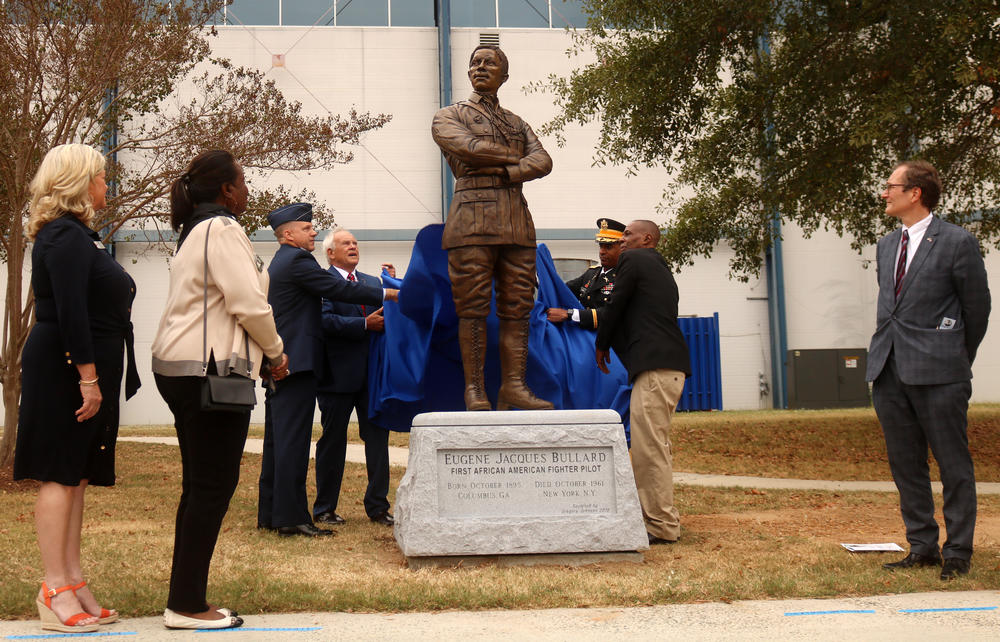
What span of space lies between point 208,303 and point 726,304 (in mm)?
19595

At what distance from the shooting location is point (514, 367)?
599 cm

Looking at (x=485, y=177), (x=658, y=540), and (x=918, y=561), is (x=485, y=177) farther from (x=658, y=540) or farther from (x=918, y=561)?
(x=918, y=561)

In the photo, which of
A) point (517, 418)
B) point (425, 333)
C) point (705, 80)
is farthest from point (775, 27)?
point (517, 418)

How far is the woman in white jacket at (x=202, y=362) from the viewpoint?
12.4 feet

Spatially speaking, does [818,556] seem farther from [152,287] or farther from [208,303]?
[152,287]

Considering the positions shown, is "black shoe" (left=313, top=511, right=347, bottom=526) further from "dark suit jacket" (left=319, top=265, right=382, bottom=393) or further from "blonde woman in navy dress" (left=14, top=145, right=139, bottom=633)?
"blonde woman in navy dress" (left=14, top=145, right=139, bottom=633)

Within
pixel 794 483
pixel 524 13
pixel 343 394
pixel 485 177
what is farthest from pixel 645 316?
pixel 524 13

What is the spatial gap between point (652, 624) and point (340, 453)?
3658mm

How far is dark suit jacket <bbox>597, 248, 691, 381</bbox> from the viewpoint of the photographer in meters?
6.07

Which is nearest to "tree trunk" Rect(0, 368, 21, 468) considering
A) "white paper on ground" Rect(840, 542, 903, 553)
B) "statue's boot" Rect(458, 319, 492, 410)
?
"statue's boot" Rect(458, 319, 492, 410)

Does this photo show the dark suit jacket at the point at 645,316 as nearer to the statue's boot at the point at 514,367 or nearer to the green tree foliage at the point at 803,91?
the statue's boot at the point at 514,367

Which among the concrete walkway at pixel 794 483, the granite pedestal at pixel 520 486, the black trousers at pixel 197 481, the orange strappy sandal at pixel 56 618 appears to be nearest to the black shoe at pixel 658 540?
the granite pedestal at pixel 520 486

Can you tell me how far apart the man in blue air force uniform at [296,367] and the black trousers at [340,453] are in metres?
0.43

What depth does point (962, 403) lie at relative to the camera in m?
4.89
